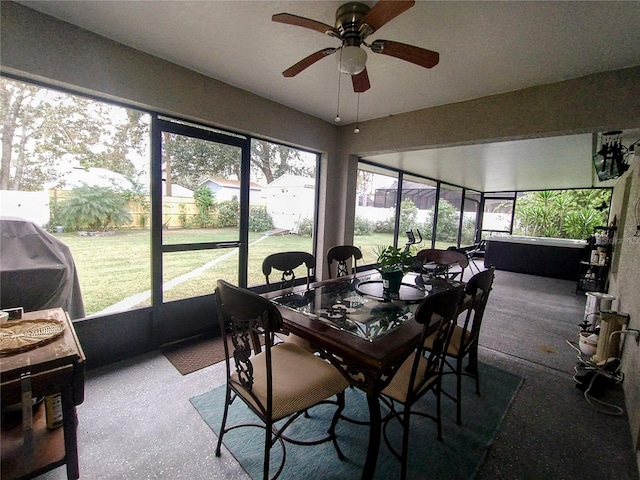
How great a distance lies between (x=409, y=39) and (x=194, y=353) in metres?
3.04

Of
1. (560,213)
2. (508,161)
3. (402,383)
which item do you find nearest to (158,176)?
(402,383)

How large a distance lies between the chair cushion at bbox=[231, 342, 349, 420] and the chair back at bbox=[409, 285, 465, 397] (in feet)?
1.33

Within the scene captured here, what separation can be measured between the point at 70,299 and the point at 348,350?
2.14m

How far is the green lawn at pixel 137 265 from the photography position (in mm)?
2334

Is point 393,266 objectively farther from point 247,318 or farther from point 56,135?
point 56,135

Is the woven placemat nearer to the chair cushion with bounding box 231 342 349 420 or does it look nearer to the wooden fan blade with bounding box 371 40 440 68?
the chair cushion with bounding box 231 342 349 420

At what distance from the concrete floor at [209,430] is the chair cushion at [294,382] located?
476 millimetres

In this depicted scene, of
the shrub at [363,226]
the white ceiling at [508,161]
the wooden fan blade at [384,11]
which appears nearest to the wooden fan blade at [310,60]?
the wooden fan blade at [384,11]

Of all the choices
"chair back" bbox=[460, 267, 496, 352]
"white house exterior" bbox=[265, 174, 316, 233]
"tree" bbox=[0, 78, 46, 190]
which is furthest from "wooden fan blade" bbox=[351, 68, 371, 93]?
"tree" bbox=[0, 78, 46, 190]

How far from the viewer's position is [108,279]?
96.6 inches

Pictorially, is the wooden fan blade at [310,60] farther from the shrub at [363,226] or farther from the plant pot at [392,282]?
the shrub at [363,226]

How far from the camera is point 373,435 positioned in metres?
1.28

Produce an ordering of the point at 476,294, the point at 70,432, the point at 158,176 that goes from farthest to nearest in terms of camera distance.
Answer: the point at 158,176
the point at 476,294
the point at 70,432

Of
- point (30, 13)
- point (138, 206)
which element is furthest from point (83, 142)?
point (30, 13)
